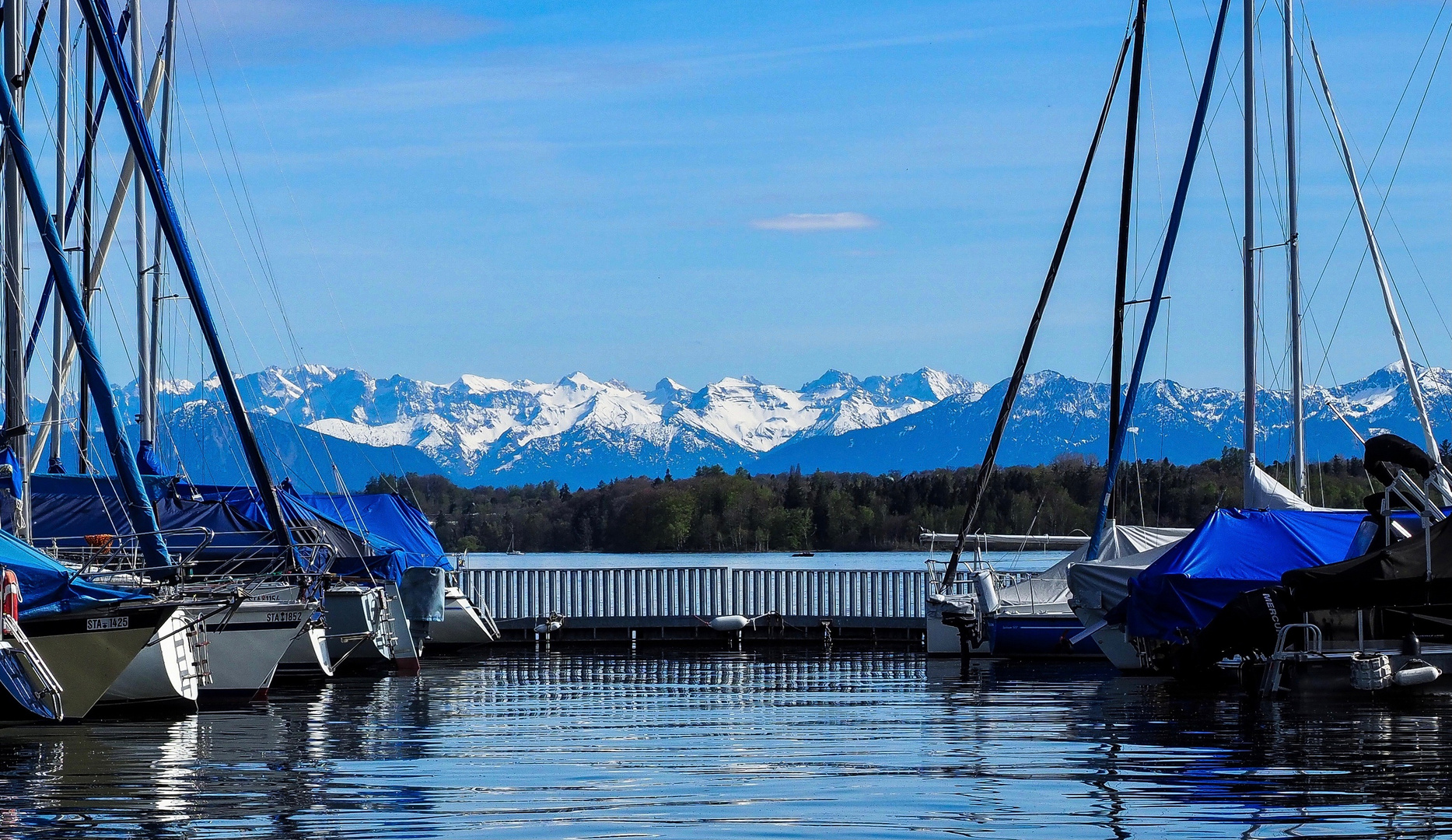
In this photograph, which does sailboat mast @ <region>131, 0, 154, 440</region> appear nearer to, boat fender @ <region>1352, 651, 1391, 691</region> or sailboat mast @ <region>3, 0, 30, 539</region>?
sailboat mast @ <region>3, 0, 30, 539</region>

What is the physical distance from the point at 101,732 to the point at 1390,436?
14.8 metres

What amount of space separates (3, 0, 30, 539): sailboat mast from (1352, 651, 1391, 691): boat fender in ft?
49.5

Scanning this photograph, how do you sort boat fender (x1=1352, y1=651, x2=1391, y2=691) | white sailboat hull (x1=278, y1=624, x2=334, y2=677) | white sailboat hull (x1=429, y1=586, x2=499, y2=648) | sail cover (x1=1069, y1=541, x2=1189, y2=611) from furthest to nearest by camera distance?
1. white sailboat hull (x1=429, y1=586, x2=499, y2=648)
2. sail cover (x1=1069, y1=541, x2=1189, y2=611)
3. white sailboat hull (x1=278, y1=624, x2=334, y2=677)
4. boat fender (x1=1352, y1=651, x2=1391, y2=691)

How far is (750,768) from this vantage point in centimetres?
1501

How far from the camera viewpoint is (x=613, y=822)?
1175cm

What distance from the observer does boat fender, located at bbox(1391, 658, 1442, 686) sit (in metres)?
19.8

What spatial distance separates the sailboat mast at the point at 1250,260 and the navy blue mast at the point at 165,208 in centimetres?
1493

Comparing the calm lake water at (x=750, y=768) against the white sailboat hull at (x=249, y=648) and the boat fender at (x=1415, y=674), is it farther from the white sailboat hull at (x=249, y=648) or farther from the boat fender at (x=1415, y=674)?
the white sailboat hull at (x=249, y=648)

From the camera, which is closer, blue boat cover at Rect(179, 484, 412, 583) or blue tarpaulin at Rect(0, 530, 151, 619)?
blue tarpaulin at Rect(0, 530, 151, 619)

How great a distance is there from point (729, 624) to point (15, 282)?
1827cm

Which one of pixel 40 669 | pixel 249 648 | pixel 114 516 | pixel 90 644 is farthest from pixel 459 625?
pixel 40 669

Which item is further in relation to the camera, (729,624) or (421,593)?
(729,624)

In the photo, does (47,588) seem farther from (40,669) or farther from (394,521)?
(394,521)

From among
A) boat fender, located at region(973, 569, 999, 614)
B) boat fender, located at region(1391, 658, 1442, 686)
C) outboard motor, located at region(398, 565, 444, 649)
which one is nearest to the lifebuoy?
outboard motor, located at region(398, 565, 444, 649)
